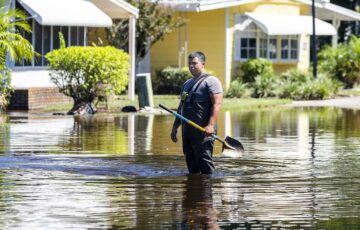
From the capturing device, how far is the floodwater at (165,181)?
11.7m

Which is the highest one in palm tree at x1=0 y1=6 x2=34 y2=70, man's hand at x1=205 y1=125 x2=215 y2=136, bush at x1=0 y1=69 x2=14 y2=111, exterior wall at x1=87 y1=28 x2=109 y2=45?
exterior wall at x1=87 y1=28 x2=109 y2=45

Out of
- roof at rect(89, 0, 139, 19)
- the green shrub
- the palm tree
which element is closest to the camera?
the palm tree

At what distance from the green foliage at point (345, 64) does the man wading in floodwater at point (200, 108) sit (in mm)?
27658

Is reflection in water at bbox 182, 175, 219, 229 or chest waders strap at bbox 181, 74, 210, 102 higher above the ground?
chest waders strap at bbox 181, 74, 210, 102

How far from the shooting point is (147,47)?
3994cm

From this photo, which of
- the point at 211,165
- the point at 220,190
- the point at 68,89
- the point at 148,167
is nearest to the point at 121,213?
the point at 220,190

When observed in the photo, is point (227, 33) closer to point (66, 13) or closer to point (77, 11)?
point (77, 11)

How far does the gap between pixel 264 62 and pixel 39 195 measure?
94.1ft

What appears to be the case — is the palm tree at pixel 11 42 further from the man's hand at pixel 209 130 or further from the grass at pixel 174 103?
the man's hand at pixel 209 130

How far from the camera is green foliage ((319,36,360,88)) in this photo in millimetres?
42344

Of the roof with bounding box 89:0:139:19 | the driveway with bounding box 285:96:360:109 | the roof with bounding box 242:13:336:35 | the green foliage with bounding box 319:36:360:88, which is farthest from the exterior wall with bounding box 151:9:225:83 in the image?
the roof with bounding box 89:0:139:19

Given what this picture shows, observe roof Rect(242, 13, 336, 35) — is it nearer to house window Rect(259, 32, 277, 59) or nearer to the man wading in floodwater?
house window Rect(259, 32, 277, 59)

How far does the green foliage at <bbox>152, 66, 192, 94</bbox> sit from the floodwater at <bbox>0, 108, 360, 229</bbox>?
47.7ft

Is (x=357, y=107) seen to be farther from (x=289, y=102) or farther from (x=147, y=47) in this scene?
(x=147, y=47)
